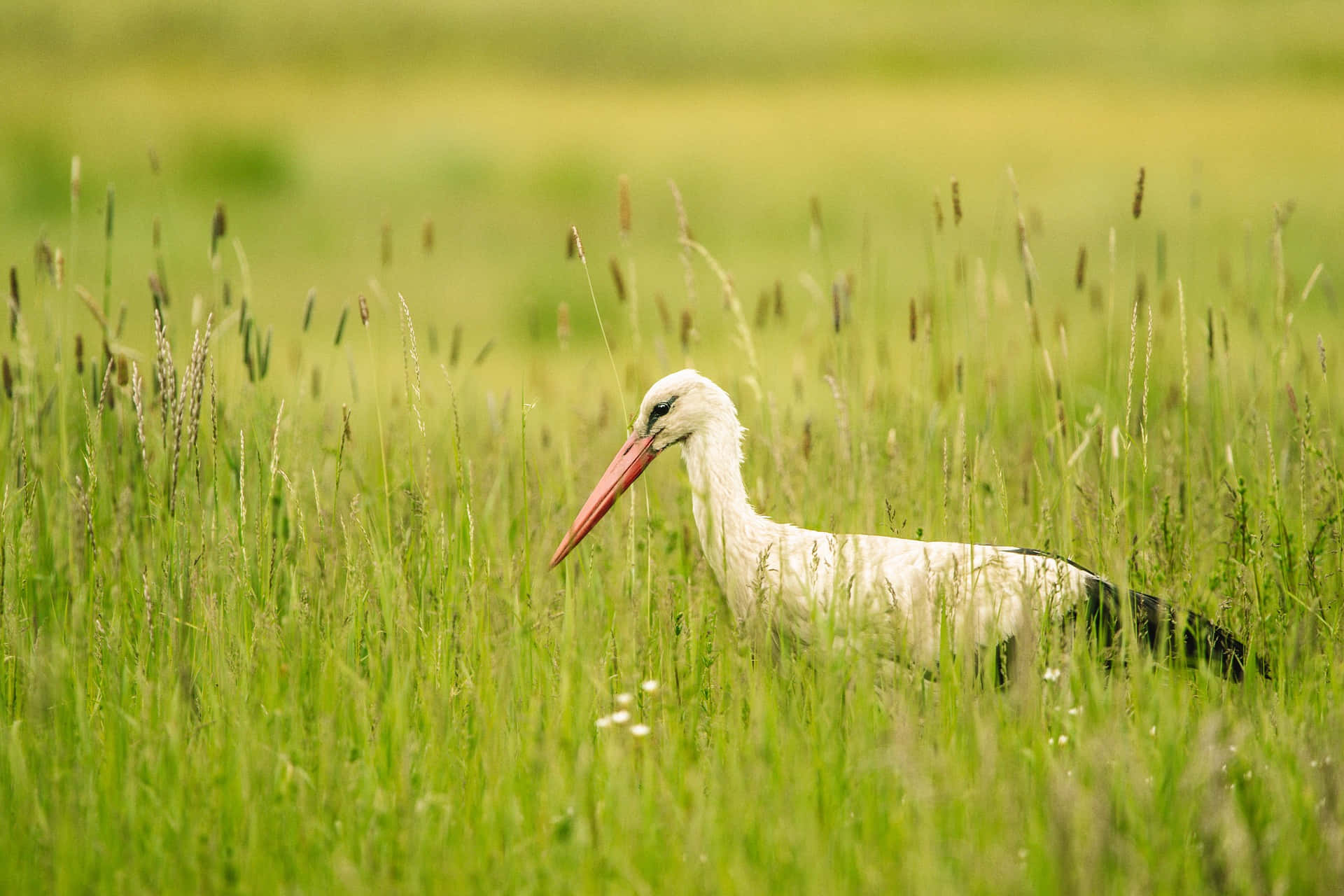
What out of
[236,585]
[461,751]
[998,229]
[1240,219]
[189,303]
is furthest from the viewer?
[1240,219]

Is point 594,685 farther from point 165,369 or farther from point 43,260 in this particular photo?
point 43,260

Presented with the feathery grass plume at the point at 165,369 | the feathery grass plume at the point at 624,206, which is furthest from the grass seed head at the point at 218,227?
the feathery grass plume at the point at 624,206

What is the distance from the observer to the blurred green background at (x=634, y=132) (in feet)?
27.6

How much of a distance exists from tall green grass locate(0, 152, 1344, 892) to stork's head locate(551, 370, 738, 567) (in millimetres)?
213

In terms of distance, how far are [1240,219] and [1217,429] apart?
508 centimetres

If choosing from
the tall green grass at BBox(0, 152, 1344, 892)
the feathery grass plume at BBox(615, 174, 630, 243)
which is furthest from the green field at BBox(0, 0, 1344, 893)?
the feathery grass plume at BBox(615, 174, 630, 243)

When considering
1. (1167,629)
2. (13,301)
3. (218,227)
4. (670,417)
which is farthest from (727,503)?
(13,301)

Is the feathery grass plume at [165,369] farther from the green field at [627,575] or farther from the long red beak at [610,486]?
the long red beak at [610,486]

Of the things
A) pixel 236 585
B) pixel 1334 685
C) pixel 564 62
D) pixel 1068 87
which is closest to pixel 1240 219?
pixel 1068 87

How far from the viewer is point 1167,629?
261 centimetres

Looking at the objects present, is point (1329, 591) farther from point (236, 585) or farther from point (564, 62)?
point (564, 62)

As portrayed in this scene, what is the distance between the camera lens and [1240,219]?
26.7 ft

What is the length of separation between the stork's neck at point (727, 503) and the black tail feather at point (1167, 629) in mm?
868

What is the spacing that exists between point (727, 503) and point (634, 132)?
23.9 ft
